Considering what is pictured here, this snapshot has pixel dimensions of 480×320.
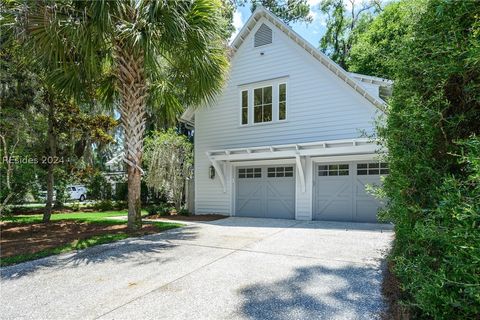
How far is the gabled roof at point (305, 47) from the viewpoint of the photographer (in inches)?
374

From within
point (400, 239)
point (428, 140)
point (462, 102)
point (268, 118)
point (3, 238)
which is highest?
point (268, 118)

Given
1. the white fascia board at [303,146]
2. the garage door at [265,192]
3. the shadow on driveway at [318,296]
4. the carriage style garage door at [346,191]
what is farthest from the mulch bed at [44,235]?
the carriage style garage door at [346,191]

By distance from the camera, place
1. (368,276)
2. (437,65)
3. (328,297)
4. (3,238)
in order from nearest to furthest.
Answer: (437,65)
(328,297)
(368,276)
(3,238)

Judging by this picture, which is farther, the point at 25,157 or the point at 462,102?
the point at 25,157

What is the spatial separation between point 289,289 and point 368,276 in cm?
132

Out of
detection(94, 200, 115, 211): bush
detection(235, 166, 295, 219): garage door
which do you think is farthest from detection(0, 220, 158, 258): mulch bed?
detection(94, 200, 115, 211): bush

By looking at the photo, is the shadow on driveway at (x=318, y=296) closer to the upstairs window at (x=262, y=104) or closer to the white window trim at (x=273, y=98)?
the white window trim at (x=273, y=98)

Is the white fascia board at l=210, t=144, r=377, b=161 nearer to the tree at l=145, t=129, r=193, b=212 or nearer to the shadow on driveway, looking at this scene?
the tree at l=145, t=129, r=193, b=212

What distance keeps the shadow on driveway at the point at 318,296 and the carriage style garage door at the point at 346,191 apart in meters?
5.50

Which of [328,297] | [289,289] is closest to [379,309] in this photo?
[328,297]

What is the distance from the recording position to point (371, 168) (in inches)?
387

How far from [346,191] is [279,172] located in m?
2.51

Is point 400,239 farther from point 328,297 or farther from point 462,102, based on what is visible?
point 462,102

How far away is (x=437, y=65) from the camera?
2.50m
